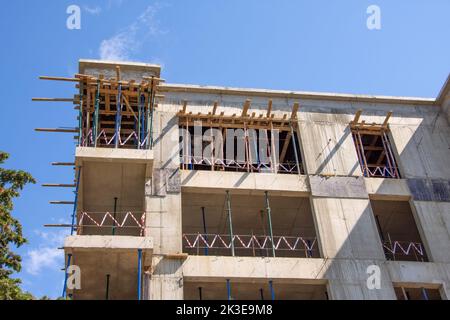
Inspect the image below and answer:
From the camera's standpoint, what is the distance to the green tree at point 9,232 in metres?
14.6

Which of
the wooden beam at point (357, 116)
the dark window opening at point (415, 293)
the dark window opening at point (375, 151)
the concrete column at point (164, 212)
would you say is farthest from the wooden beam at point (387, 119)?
the concrete column at point (164, 212)

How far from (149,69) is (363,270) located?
1130 centimetres

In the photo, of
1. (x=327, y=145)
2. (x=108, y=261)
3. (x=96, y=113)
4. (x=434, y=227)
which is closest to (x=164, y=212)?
(x=108, y=261)

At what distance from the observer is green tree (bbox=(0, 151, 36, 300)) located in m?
14.6

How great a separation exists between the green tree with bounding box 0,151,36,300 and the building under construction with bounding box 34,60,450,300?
6.38ft

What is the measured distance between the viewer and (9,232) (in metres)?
16.2

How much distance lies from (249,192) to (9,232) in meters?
9.31

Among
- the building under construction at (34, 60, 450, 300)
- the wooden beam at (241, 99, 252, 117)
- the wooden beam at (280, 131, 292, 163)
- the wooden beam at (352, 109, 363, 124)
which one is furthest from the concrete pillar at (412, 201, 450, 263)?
the wooden beam at (241, 99, 252, 117)

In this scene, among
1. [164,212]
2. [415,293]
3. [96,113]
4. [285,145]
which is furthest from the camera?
[285,145]

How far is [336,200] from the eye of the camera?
22.3m

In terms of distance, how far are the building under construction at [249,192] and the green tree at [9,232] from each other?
1.94m

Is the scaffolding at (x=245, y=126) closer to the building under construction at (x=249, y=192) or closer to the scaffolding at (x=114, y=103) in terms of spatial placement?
the building under construction at (x=249, y=192)

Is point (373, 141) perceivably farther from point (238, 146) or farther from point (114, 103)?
point (114, 103)
